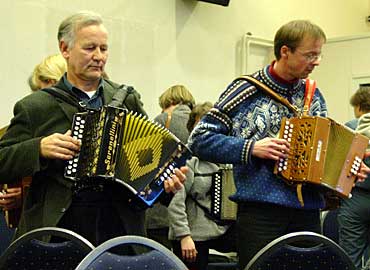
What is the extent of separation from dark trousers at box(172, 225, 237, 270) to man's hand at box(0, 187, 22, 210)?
1566 millimetres

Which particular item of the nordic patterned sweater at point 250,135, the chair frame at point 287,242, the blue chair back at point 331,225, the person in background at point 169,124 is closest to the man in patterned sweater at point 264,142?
the nordic patterned sweater at point 250,135

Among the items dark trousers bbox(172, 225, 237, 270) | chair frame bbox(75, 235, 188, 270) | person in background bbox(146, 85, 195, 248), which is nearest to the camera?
chair frame bbox(75, 235, 188, 270)

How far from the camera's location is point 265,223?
2.52 metres

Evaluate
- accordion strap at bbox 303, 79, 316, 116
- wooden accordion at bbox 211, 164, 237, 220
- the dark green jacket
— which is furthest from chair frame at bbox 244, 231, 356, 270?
wooden accordion at bbox 211, 164, 237, 220

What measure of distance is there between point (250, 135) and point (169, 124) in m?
1.74

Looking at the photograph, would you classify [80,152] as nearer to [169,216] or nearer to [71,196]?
[71,196]

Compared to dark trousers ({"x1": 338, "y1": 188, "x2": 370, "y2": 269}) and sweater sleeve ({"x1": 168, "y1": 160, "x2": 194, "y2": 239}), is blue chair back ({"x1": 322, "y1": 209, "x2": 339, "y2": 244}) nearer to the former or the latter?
dark trousers ({"x1": 338, "y1": 188, "x2": 370, "y2": 269})

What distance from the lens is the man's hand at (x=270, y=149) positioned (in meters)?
2.48

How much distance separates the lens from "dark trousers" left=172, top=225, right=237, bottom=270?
3.95m

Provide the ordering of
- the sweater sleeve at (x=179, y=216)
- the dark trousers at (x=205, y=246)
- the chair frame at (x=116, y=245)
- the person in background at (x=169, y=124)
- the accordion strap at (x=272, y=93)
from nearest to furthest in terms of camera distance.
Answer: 1. the chair frame at (x=116, y=245)
2. the accordion strap at (x=272, y=93)
3. the sweater sleeve at (x=179, y=216)
4. the dark trousers at (x=205, y=246)
5. the person in background at (x=169, y=124)

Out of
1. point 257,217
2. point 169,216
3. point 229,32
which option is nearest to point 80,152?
point 257,217

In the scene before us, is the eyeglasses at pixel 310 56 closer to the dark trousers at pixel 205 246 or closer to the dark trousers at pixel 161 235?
the dark trousers at pixel 205 246

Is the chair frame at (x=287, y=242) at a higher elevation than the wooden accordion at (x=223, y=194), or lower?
higher

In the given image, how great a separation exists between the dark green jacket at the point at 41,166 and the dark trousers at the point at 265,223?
1.34 ft
